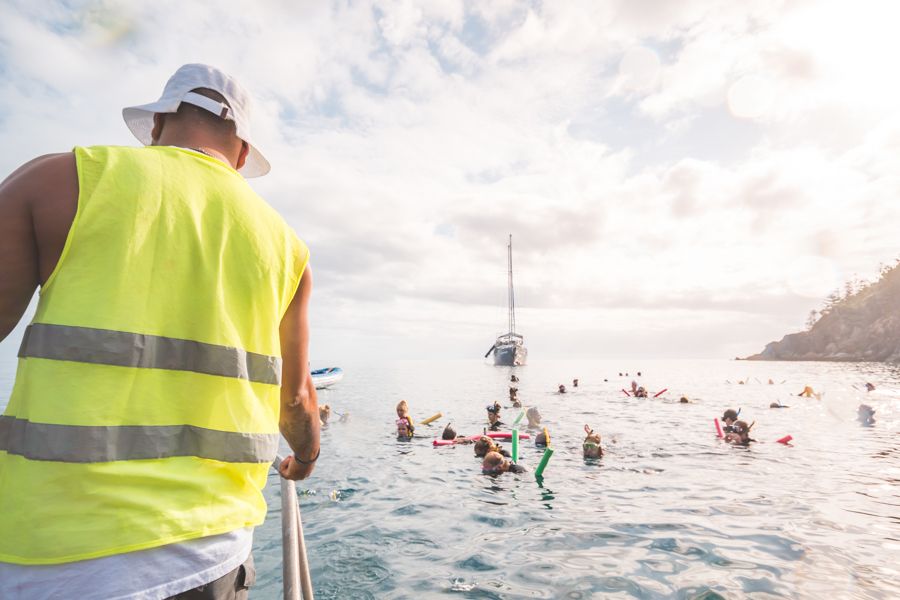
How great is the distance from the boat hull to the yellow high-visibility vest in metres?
109

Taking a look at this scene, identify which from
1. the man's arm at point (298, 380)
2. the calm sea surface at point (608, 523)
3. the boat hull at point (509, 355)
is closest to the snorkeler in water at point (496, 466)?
the calm sea surface at point (608, 523)

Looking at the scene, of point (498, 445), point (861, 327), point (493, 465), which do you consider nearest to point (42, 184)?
point (493, 465)

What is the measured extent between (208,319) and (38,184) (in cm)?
65

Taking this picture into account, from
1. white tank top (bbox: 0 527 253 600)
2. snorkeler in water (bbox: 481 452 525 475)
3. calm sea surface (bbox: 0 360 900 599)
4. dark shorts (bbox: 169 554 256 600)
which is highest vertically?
white tank top (bbox: 0 527 253 600)

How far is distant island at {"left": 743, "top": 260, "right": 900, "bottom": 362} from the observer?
12419cm

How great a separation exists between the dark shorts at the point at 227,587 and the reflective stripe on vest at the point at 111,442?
17.7 inches

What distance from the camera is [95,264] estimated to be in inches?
58.1

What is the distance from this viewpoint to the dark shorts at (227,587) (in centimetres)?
166

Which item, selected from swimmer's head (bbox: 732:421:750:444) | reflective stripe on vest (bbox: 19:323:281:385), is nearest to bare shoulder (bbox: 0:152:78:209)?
reflective stripe on vest (bbox: 19:323:281:385)

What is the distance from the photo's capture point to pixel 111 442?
1423mm

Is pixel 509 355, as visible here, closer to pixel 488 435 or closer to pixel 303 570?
pixel 488 435

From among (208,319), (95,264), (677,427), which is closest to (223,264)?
(208,319)

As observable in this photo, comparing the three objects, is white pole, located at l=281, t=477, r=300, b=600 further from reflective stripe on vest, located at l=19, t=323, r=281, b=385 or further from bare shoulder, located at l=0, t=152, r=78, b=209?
bare shoulder, located at l=0, t=152, r=78, b=209

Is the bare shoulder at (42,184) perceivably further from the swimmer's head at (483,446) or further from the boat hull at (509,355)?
the boat hull at (509,355)
